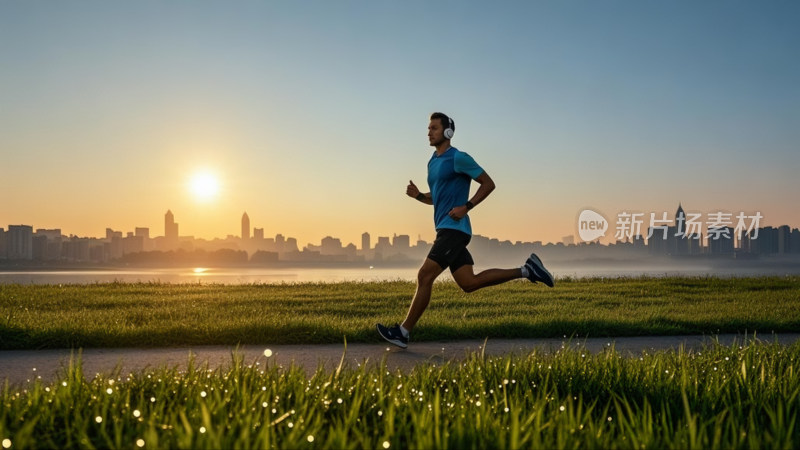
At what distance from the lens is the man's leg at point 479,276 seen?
7.18 meters

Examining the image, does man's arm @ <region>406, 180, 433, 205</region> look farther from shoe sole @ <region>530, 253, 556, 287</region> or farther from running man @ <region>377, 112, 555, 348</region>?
shoe sole @ <region>530, 253, 556, 287</region>

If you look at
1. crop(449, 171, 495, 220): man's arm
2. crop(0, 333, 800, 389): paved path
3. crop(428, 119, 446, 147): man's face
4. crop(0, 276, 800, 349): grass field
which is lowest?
crop(0, 333, 800, 389): paved path

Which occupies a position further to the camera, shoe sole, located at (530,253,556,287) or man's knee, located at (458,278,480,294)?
shoe sole, located at (530,253,556,287)

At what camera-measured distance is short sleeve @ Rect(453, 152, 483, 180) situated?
272 inches

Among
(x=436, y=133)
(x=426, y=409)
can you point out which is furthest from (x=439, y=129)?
(x=426, y=409)

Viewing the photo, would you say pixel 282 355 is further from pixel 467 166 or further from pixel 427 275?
pixel 467 166

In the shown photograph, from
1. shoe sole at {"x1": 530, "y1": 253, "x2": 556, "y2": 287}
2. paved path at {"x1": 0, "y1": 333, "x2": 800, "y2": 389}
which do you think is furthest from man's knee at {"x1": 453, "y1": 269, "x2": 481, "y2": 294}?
shoe sole at {"x1": 530, "y1": 253, "x2": 556, "y2": 287}

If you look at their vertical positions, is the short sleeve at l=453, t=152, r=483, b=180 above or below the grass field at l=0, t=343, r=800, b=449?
above

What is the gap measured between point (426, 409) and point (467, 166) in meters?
3.71

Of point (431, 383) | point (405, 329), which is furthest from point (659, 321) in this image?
point (431, 383)

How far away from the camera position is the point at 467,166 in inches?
273

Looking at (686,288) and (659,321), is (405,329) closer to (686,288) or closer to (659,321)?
(659,321)

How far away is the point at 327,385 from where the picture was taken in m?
3.99

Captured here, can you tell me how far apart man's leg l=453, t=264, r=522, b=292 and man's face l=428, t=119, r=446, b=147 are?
128 centimetres
